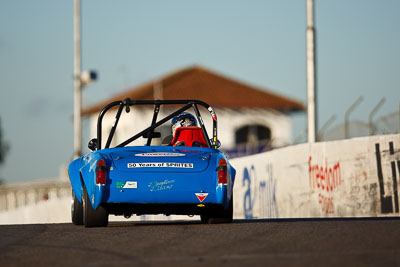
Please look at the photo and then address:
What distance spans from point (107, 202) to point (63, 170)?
70.2 metres

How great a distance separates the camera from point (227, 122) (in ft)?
234

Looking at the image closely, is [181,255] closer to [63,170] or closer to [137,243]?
[137,243]

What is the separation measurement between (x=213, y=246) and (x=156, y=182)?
2693mm

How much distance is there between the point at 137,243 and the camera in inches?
340

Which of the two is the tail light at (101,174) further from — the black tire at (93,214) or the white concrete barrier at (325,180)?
the white concrete barrier at (325,180)

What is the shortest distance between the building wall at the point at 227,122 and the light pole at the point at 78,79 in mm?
20398

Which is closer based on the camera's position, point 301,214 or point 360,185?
point 360,185

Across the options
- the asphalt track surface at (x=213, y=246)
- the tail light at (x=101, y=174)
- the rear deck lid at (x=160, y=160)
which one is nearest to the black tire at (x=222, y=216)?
the rear deck lid at (x=160, y=160)

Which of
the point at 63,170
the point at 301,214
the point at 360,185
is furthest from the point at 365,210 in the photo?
the point at 63,170

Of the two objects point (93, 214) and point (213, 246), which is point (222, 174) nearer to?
point (93, 214)

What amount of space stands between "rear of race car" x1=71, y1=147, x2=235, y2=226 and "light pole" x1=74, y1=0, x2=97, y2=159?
33.3 meters

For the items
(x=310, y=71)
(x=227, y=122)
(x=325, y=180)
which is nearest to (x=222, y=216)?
(x=325, y=180)

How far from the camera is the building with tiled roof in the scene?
70.9m
